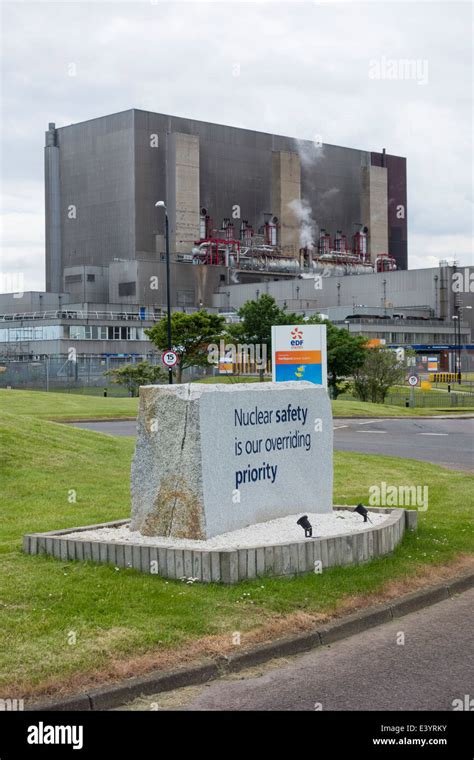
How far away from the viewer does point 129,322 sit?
3263 inches

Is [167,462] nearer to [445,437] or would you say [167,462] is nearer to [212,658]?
[212,658]

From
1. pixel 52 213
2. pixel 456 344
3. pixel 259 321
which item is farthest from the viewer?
pixel 52 213

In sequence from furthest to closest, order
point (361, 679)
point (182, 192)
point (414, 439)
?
point (182, 192) < point (414, 439) < point (361, 679)

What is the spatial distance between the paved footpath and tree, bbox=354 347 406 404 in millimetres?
46880

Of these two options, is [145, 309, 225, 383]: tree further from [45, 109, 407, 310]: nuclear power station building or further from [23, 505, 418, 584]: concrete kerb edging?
[23, 505, 418, 584]: concrete kerb edging

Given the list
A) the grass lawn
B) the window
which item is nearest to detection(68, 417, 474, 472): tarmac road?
the grass lawn

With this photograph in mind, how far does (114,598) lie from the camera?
311 inches

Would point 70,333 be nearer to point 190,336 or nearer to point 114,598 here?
point 190,336

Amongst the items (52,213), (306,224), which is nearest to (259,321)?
(52,213)

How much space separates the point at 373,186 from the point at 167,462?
11085 centimetres

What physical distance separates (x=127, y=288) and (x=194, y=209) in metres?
11.5

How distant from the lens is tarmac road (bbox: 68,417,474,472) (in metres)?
23.6

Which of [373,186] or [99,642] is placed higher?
[373,186]
